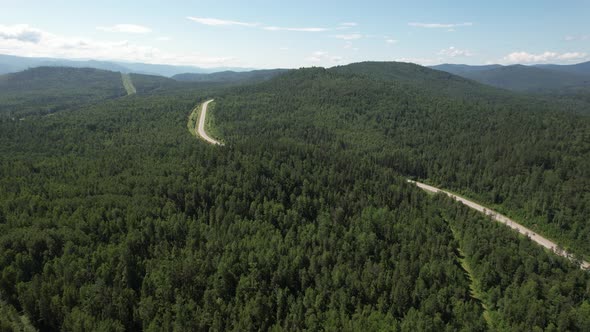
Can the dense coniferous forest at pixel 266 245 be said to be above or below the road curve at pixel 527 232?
above

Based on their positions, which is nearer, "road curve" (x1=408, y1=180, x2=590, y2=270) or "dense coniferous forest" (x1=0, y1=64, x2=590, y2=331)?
"dense coniferous forest" (x1=0, y1=64, x2=590, y2=331)

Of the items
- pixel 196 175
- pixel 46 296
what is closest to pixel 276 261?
pixel 46 296

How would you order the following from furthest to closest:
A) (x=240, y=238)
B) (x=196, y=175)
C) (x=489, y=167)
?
(x=489, y=167), (x=196, y=175), (x=240, y=238)

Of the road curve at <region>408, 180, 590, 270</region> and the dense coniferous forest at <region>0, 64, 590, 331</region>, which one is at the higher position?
the dense coniferous forest at <region>0, 64, 590, 331</region>

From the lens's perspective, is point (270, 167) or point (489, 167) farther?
point (489, 167)

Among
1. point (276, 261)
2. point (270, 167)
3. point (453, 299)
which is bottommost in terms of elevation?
point (453, 299)

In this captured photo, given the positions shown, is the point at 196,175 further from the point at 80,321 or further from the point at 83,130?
the point at 83,130

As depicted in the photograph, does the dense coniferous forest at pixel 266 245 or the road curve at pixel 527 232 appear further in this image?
the road curve at pixel 527 232

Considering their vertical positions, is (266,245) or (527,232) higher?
(266,245)
